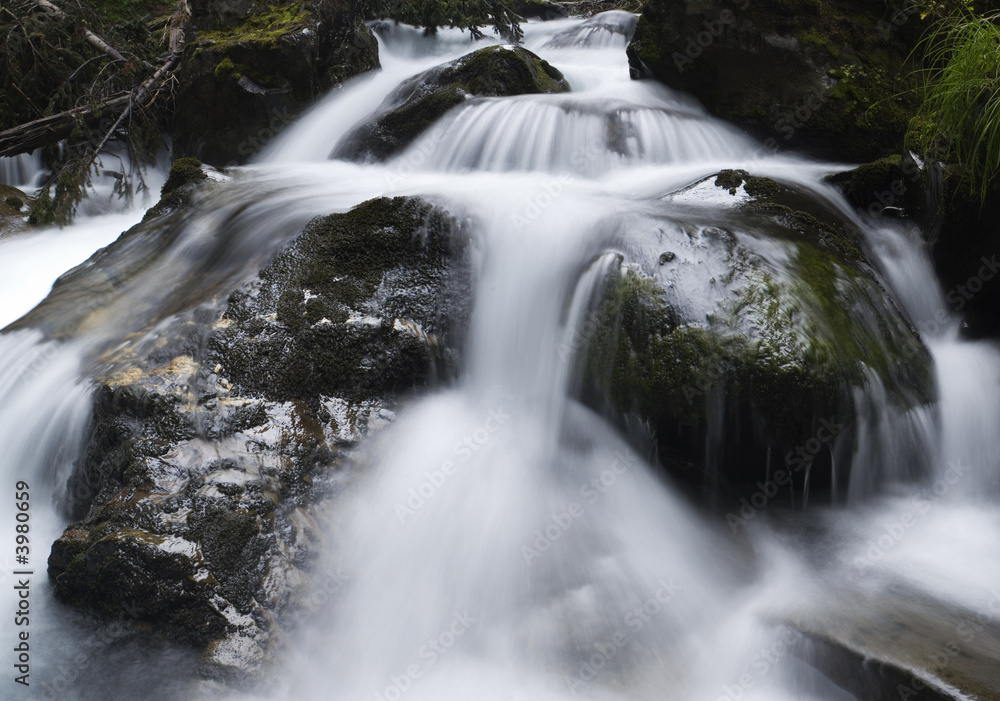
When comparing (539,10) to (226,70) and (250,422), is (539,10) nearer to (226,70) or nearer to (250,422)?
(226,70)

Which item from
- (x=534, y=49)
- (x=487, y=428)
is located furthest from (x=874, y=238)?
(x=534, y=49)

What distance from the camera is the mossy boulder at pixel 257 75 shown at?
23.5 feet

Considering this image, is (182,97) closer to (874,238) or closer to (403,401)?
(403,401)

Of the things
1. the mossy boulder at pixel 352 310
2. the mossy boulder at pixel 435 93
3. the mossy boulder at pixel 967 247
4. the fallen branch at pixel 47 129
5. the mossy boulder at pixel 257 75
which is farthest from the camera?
the mossy boulder at pixel 257 75

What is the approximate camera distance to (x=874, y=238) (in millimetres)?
4367

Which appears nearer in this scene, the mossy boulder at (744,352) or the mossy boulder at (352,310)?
the mossy boulder at (744,352)

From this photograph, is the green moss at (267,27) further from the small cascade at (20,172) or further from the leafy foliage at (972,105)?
the leafy foliage at (972,105)

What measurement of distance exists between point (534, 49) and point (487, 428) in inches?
304

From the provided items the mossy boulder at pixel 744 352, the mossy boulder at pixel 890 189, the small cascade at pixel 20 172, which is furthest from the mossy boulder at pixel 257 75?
the mossy boulder at pixel 890 189

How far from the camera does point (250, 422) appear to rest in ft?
10.3

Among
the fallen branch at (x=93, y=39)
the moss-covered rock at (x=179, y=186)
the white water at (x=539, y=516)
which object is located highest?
the fallen branch at (x=93, y=39)

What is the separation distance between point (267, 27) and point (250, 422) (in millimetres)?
6023

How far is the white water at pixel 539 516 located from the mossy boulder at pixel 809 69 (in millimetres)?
1154

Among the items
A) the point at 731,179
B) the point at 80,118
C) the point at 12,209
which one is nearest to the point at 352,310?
the point at 731,179
